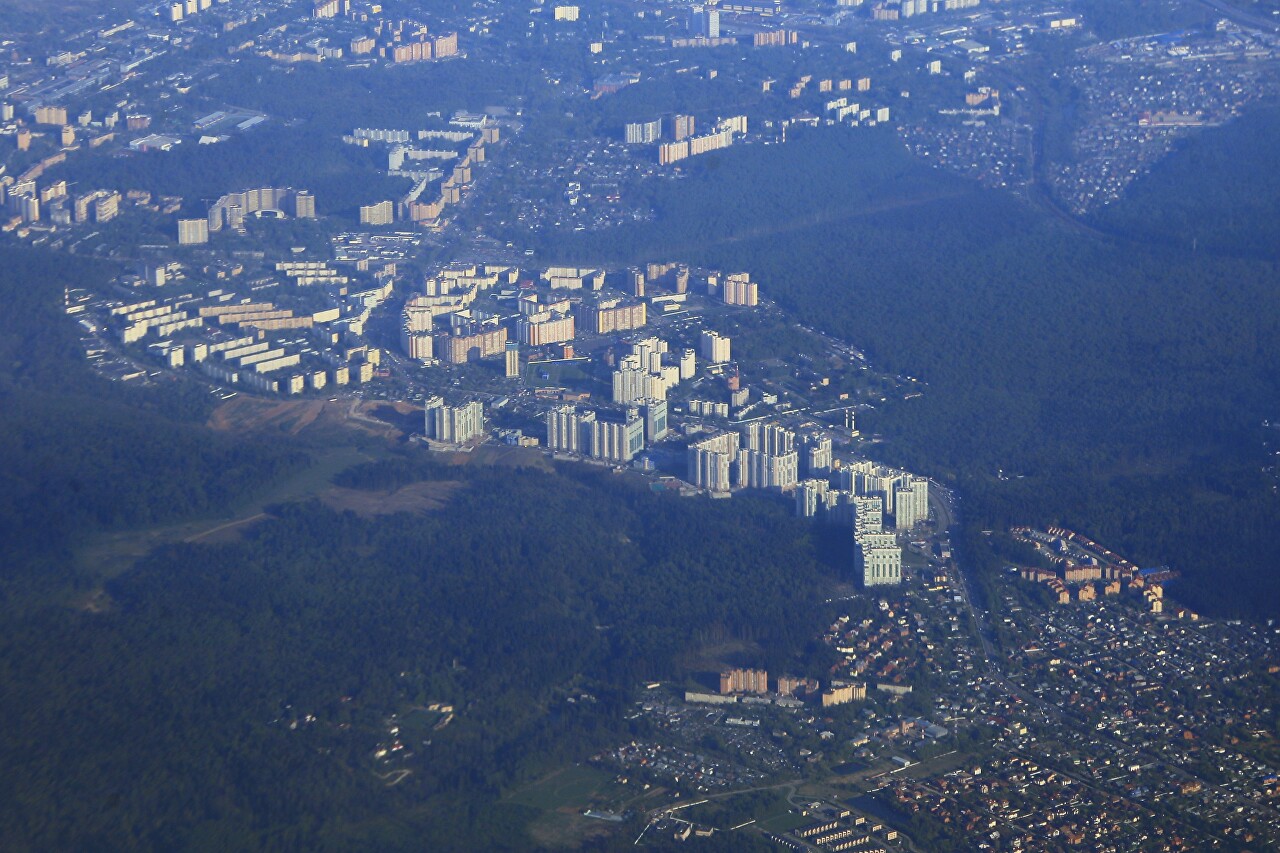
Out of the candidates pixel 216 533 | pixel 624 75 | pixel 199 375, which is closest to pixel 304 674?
A: pixel 216 533

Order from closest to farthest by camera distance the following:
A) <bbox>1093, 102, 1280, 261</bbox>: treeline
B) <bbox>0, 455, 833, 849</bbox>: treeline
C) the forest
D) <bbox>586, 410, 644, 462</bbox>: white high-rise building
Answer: <bbox>0, 455, 833, 849</bbox>: treeline
the forest
<bbox>586, 410, 644, 462</bbox>: white high-rise building
<bbox>1093, 102, 1280, 261</bbox>: treeline

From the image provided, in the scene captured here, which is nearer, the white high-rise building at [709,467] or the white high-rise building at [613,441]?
the white high-rise building at [709,467]

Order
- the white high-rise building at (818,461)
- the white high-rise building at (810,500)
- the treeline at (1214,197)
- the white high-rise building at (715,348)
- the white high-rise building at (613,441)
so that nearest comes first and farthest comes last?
1. the white high-rise building at (810,500)
2. the white high-rise building at (818,461)
3. the white high-rise building at (613,441)
4. the white high-rise building at (715,348)
5. the treeline at (1214,197)

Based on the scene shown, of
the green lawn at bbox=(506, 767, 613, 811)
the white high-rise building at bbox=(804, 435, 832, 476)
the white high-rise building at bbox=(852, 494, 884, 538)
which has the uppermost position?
the green lawn at bbox=(506, 767, 613, 811)

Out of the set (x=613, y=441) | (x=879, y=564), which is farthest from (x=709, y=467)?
(x=879, y=564)

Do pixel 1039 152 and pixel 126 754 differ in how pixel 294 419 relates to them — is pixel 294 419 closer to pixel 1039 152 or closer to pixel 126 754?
pixel 126 754

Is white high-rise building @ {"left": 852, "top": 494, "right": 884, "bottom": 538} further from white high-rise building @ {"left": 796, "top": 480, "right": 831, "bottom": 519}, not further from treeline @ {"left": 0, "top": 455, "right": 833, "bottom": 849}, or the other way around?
treeline @ {"left": 0, "top": 455, "right": 833, "bottom": 849}

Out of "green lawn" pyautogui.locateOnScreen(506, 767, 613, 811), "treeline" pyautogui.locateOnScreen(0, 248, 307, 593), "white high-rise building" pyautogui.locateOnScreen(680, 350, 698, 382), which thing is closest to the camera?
"green lawn" pyautogui.locateOnScreen(506, 767, 613, 811)

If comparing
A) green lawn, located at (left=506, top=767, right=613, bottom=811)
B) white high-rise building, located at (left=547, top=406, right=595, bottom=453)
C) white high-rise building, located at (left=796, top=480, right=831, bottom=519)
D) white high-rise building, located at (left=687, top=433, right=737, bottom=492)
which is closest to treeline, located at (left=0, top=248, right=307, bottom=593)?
white high-rise building, located at (left=547, top=406, right=595, bottom=453)

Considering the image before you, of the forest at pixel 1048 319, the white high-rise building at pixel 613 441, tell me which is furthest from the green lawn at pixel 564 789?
the white high-rise building at pixel 613 441

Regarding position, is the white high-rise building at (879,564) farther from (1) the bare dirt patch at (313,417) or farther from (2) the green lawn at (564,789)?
(1) the bare dirt patch at (313,417)
